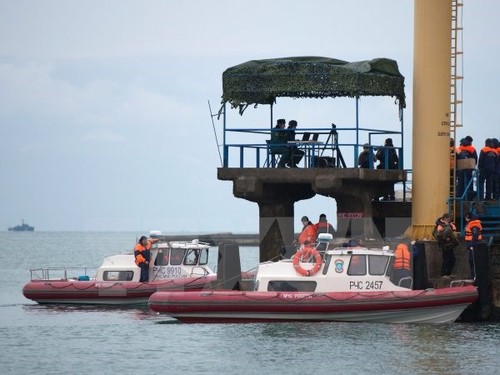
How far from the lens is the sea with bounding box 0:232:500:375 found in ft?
90.3

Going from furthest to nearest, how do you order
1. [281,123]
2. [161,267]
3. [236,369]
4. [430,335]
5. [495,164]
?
[161,267], [281,123], [495,164], [430,335], [236,369]

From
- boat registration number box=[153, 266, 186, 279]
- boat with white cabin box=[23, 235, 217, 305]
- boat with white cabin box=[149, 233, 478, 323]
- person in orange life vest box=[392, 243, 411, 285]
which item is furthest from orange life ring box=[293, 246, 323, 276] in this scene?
boat registration number box=[153, 266, 186, 279]

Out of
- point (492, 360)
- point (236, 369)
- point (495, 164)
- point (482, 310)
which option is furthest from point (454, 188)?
point (236, 369)

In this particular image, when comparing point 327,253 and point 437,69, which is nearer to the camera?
point 327,253

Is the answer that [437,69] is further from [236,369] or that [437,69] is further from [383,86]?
[236,369]

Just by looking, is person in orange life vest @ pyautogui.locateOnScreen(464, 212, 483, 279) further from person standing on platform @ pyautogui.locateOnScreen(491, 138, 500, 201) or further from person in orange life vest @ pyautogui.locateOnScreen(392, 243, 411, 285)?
person standing on platform @ pyautogui.locateOnScreen(491, 138, 500, 201)

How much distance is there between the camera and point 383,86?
34.8 m

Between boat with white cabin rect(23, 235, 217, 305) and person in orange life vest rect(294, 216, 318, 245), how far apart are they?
4.99 meters

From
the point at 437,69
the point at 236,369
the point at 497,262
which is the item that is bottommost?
the point at 236,369

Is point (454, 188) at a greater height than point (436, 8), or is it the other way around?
point (436, 8)

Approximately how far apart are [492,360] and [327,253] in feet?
16.0

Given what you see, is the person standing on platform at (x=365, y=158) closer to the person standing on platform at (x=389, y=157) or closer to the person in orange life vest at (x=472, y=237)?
the person standing on platform at (x=389, y=157)

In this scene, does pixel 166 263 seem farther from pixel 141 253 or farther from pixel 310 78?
pixel 310 78

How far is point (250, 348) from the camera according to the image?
29453mm
